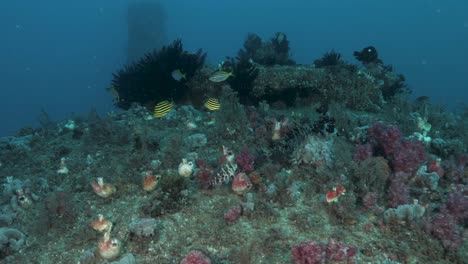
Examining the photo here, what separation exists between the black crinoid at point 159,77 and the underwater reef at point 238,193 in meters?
1.24

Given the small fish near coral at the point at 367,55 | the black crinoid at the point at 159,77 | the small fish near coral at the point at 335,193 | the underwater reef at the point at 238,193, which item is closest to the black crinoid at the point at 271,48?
the small fish near coral at the point at 367,55

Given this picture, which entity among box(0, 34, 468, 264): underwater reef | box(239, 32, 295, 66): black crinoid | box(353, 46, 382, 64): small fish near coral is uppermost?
box(353, 46, 382, 64): small fish near coral

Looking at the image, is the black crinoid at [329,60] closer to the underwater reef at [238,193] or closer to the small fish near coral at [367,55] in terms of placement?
the small fish near coral at [367,55]

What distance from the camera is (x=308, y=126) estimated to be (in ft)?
25.2

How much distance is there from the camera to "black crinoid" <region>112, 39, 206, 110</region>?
36.9 ft

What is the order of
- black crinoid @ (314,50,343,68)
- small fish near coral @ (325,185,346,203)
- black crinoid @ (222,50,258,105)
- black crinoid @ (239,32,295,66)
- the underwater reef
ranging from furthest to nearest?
black crinoid @ (239,32,295,66) → black crinoid @ (314,50,343,68) → black crinoid @ (222,50,258,105) → small fish near coral @ (325,185,346,203) → the underwater reef

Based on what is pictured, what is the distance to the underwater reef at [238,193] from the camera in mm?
5066

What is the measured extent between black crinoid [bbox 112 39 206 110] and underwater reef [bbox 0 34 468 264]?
1240 millimetres

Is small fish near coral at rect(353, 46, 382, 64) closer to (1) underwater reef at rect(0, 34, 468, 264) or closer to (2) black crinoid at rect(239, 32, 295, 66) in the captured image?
(2) black crinoid at rect(239, 32, 295, 66)

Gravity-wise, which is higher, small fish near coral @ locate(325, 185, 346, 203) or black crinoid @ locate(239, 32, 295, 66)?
black crinoid @ locate(239, 32, 295, 66)

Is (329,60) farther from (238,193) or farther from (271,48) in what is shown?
(238,193)

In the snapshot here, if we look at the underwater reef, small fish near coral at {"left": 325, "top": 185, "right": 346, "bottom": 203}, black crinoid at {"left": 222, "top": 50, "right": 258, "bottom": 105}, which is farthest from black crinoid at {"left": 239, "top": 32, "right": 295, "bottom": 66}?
small fish near coral at {"left": 325, "top": 185, "right": 346, "bottom": 203}

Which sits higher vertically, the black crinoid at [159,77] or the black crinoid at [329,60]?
the black crinoid at [329,60]

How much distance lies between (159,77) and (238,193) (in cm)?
639
